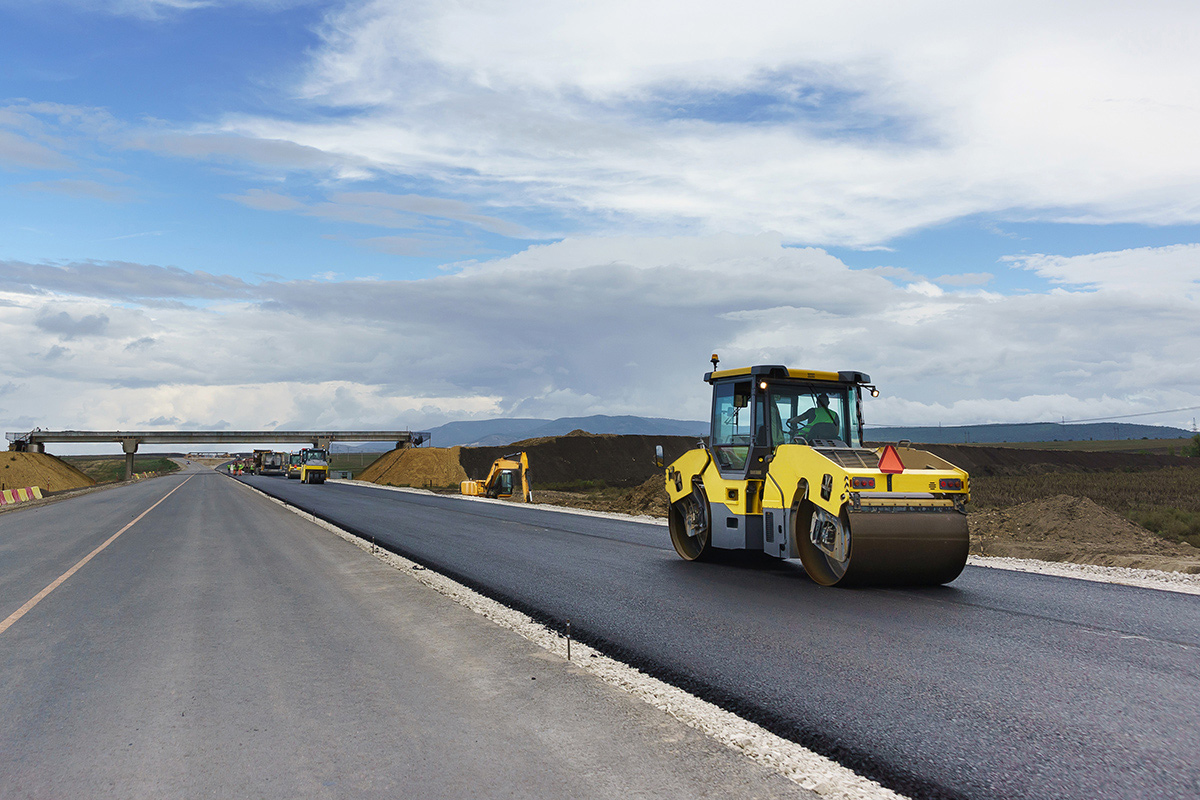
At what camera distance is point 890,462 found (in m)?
8.75

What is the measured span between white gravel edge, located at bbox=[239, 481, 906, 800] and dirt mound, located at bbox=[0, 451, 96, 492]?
2430 inches

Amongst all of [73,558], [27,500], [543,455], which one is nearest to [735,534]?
[73,558]

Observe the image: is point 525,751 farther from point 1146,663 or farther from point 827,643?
point 1146,663

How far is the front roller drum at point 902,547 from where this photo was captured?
8.56 meters

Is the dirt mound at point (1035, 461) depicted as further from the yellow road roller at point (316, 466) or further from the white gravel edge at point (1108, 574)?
the white gravel edge at point (1108, 574)

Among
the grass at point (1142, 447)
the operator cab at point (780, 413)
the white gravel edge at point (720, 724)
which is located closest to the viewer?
the white gravel edge at point (720, 724)

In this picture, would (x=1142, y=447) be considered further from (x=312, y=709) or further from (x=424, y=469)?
(x=312, y=709)

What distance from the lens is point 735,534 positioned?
10.7 metres

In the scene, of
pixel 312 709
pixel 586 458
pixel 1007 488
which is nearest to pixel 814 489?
pixel 312 709

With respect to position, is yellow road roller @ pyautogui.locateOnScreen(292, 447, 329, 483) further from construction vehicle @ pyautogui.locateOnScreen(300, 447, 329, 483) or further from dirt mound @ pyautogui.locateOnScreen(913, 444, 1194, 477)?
dirt mound @ pyautogui.locateOnScreen(913, 444, 1194, 477)

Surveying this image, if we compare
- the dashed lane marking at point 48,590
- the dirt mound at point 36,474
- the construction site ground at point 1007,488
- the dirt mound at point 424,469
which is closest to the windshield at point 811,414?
the construction site ground at point 1007,488

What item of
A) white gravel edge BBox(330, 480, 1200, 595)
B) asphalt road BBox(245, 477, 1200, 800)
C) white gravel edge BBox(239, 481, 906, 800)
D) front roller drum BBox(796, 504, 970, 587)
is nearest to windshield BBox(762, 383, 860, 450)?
asphalt road BBox(245, 477, 1200, 800)

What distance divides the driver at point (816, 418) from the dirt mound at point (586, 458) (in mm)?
53430

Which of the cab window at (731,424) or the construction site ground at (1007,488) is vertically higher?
the cab window at (731,424)
